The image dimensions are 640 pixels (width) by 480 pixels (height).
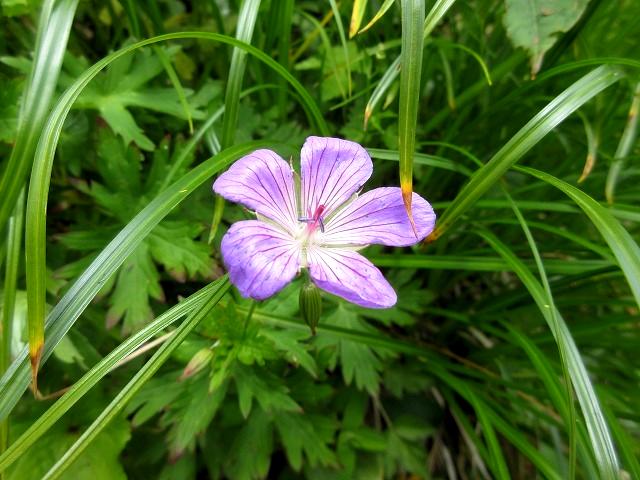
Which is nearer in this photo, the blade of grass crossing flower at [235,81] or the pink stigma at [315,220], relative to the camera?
the pink stigma at [315,220]

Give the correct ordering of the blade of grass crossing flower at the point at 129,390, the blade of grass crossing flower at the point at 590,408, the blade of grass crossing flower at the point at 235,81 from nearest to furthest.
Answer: the blade of grass crossing flower at the point at 129,390, the blade of grass crossing flower at the point at 590,408, the blade of grass crossing flower at the point at 235,81

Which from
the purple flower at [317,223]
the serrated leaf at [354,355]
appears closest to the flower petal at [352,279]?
the purple flower at [317,223]

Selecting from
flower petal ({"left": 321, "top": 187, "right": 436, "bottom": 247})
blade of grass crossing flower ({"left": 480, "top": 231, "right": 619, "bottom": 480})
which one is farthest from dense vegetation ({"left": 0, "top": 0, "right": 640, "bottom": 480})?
flower petal ({"left": 321, "top": 187, "right": 436, "bottom": 247})

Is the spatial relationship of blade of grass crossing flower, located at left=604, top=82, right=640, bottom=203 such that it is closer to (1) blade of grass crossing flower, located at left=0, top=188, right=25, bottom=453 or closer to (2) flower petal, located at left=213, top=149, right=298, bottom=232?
(2) flower petal, located at left=213, top=149, right=298, bottom=232

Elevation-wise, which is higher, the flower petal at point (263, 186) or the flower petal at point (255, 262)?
the flower petal at point (263, 186)

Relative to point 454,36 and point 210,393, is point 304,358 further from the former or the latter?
point 454,36

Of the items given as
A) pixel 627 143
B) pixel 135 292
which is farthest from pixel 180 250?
pixel 627 143

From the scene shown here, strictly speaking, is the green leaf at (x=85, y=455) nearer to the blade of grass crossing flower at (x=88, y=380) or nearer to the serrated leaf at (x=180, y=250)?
the serrated leaf at (x=180, y=250)

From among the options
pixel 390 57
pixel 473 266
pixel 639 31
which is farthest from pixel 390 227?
pixel 639 31

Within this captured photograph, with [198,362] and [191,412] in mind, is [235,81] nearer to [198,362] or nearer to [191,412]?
[198,362]
